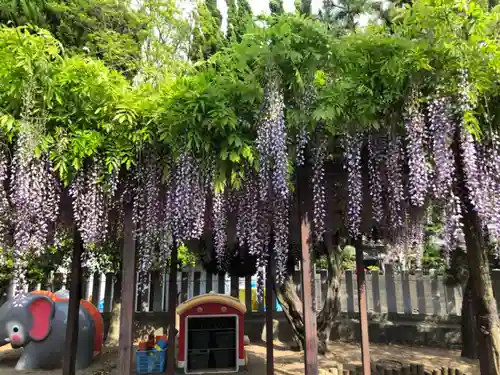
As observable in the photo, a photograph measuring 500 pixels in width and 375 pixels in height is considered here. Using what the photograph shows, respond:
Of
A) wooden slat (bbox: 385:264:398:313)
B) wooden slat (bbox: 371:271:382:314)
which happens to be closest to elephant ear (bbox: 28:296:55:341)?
wooden slat (bbox: 371:271:382:314)

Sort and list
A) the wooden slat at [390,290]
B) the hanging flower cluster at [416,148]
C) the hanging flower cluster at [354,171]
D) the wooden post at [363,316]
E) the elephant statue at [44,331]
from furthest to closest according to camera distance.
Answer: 1. the wooden slat at [390,290]
2. the elephant statue at [44,331]
3. the wooden post at [363,316]
4. the hanging flower cluster at [354,171]
5. the hanging flower cluster at [416,148]

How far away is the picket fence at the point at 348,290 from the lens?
30.8ft

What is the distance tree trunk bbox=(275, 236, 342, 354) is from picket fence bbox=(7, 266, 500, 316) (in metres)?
1.39

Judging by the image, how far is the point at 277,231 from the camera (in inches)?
135

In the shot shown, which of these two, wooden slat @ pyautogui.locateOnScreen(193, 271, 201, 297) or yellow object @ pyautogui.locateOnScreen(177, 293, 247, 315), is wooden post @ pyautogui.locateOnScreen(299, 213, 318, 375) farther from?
wooden slat @ pyautogui.locateOnScreen(193, 271, 201, 297)

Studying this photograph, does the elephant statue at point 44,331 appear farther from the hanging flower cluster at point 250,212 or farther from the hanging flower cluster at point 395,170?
the hanging flower cluster at point 395,170

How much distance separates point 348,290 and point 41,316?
710cm

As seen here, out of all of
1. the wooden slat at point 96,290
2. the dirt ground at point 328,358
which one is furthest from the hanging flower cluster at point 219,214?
the wooden slat at point 96,290

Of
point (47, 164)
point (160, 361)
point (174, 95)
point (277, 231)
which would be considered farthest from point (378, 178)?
point (160, 361)

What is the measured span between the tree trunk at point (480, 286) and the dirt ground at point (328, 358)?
3713mm

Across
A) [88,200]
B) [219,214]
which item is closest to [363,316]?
[219,214]

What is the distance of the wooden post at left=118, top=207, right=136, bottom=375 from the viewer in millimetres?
3039

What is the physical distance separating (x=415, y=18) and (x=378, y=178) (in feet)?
4.19

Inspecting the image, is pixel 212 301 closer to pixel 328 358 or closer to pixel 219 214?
pixel 328 358
